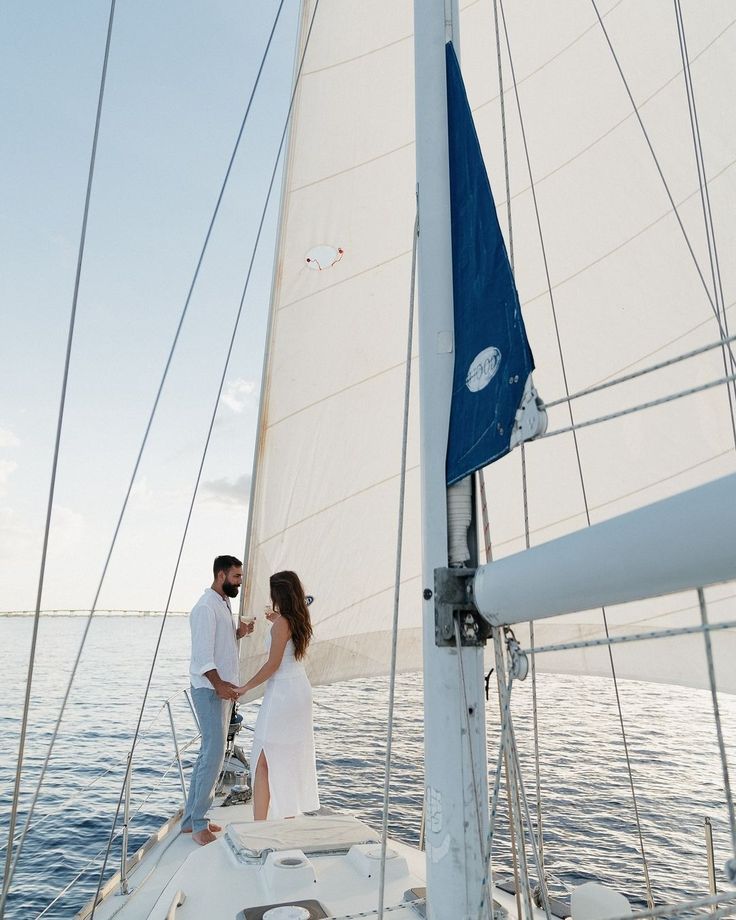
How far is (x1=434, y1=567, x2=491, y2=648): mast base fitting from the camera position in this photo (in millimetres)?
1521

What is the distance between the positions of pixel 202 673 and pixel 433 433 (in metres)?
2.16

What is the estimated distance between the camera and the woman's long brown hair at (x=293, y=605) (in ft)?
10.7

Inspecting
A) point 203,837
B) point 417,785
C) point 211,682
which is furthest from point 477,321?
point 417,785

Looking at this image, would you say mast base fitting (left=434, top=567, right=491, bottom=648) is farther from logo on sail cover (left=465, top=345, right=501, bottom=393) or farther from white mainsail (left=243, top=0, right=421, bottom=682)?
white mainsail (left=243, top=0, right=421, bottom=682)

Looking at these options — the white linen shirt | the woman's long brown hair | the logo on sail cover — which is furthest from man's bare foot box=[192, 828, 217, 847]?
the logo on sail cover

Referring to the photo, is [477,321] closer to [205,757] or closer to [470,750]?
[470,750]

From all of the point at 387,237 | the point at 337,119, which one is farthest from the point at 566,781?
the point at 337,119

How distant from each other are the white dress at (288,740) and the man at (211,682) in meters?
0.20

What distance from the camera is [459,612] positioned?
152 cm

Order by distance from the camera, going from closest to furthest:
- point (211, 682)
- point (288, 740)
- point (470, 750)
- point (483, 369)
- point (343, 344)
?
point (470, 750) → point (483, 369) → point (288, 740) → point (211, 682) → point (343, 344)

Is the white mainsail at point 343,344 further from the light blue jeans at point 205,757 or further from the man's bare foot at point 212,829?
the man's bare foot at point 212,829

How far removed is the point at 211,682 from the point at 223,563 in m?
0.59

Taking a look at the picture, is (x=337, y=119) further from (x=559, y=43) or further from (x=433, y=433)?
(x=433, y=433)

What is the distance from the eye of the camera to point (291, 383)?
13.2 ft
